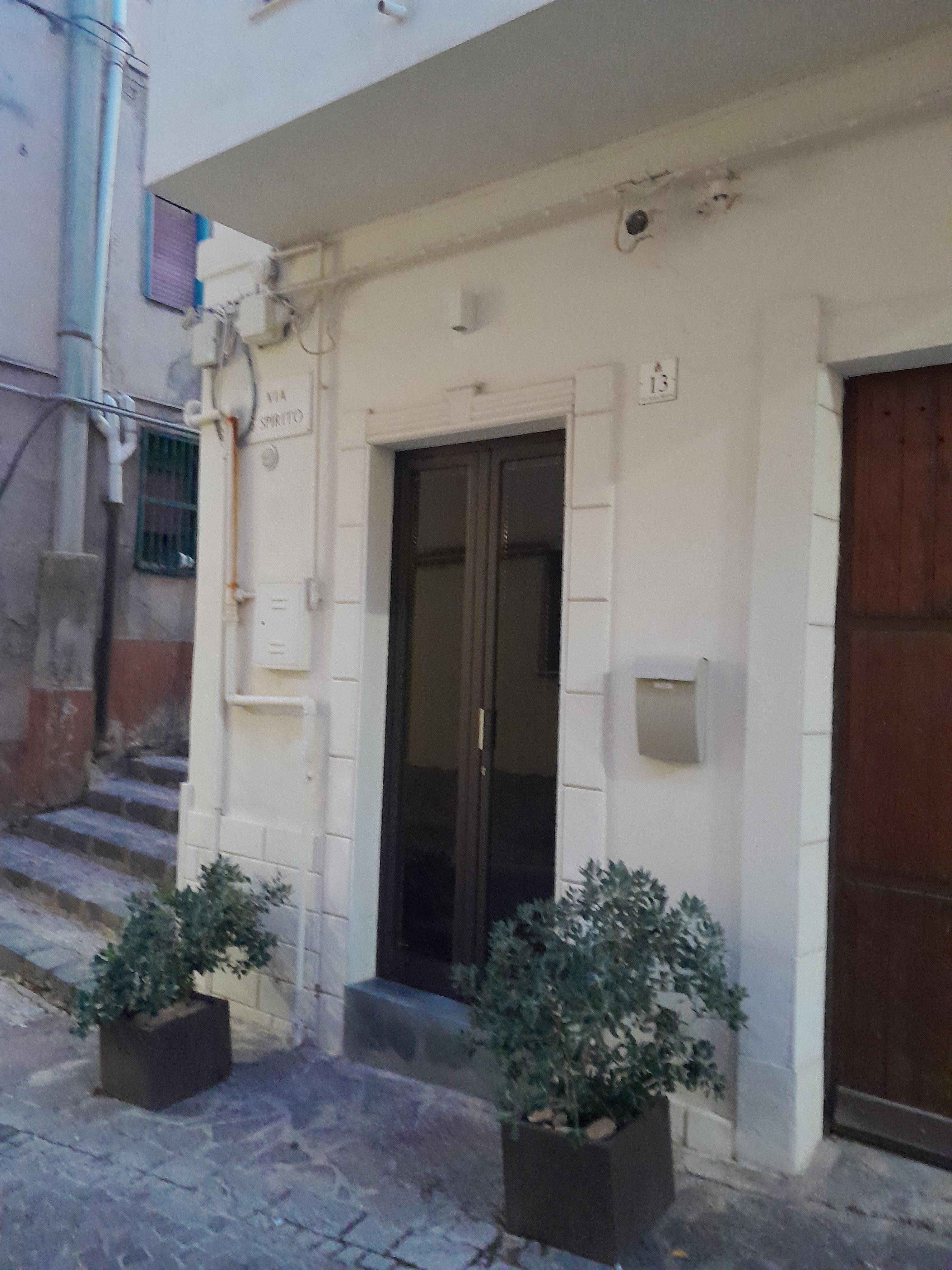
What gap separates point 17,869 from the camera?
6.06 metres

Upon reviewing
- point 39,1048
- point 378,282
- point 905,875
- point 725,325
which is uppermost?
point 378,282

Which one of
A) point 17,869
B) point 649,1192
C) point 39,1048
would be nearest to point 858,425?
point 649,1192

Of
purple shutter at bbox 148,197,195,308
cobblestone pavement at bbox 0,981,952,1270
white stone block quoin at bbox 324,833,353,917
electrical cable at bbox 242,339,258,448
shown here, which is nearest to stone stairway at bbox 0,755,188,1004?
cobblestone pavement at bbox 0,981,952,1270

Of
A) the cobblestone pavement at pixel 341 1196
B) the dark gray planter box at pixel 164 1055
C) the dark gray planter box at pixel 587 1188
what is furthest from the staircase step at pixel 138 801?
the dark gray planter box at pixel 587 1188

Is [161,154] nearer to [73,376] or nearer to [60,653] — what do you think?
[73,376]

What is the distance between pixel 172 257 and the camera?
8.07m

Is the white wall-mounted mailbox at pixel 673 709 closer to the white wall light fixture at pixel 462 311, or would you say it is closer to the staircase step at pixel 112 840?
the white wall light fixture at pixel 462 311

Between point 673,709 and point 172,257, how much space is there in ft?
22.5

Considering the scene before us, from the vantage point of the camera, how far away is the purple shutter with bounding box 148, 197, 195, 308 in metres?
7.92

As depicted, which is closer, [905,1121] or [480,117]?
[905,1121]

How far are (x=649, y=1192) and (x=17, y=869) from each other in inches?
187

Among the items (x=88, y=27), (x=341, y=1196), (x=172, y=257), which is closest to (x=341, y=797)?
(x=341, y=1196)

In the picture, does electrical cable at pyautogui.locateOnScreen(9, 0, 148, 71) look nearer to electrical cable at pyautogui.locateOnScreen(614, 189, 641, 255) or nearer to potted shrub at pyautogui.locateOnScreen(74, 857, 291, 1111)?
electrical cable at pyautogui.locateOnScreen(614, 189, 641, 255)

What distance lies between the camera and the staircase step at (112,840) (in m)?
5.73
